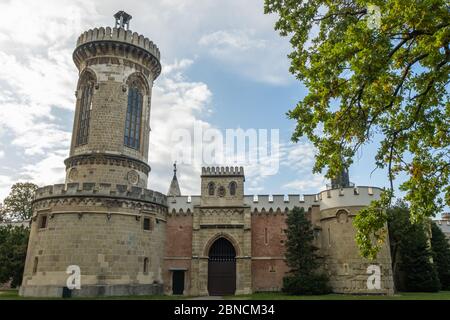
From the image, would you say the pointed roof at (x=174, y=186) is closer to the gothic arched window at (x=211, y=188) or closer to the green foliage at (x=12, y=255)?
the gothic arched window at (x=211, y=188)

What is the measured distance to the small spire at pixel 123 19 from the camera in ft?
107

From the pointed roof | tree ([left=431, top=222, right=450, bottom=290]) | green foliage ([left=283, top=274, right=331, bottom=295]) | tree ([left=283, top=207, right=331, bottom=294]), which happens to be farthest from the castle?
tree ([left=431, top=222, right=450, bottom=290])

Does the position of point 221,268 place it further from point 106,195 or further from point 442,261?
point 442,261

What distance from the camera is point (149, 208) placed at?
28.4 metres

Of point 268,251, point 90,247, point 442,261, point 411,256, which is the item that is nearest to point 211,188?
Result: point 268,251

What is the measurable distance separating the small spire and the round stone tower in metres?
0.08

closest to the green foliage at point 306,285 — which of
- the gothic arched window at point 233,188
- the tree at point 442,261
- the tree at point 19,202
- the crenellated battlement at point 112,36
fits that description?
the gothic arched window at point 233,188

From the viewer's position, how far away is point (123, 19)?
32.8 m

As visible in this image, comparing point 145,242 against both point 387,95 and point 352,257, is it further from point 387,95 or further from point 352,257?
point 387,95

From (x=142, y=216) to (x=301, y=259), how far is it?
492 inches

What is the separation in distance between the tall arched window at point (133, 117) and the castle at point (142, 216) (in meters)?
0.09

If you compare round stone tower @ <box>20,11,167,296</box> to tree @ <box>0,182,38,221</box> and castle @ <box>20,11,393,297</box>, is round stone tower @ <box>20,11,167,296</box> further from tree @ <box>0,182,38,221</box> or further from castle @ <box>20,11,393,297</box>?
tree @ <box>0,182,38,221</box>

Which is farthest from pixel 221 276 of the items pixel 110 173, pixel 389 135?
pixel 389 135
